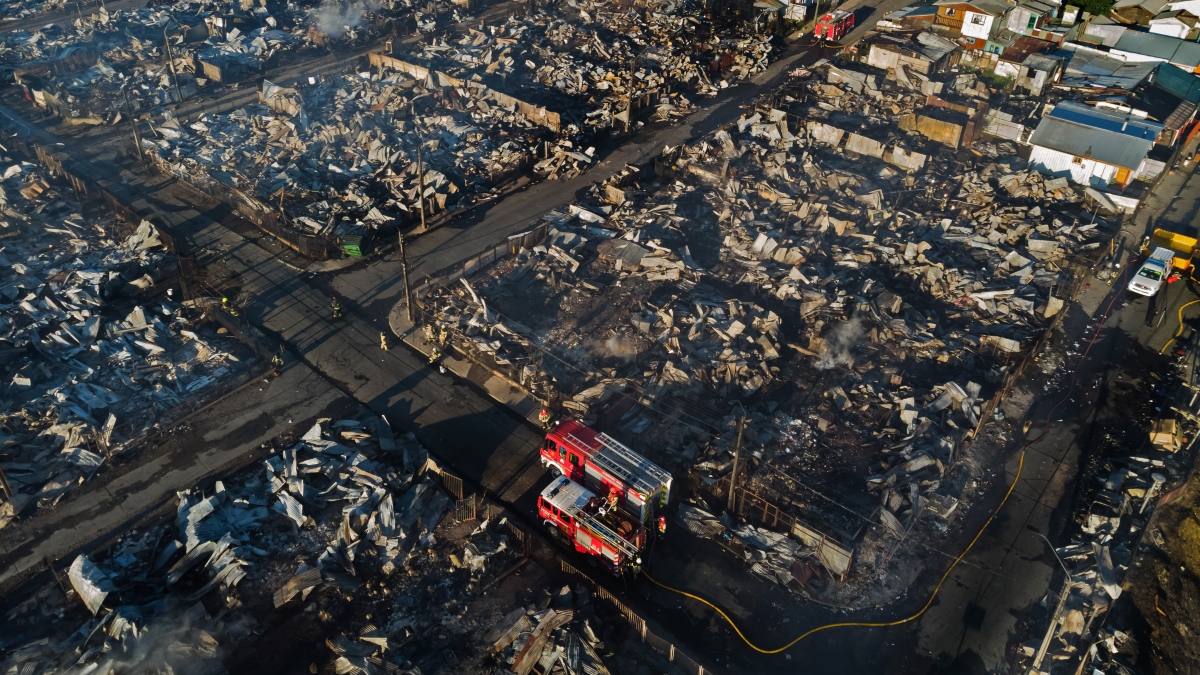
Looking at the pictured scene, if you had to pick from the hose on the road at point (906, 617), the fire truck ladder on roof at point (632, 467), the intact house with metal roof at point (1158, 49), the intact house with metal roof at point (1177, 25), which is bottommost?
the hose on the road at point (906, 617)

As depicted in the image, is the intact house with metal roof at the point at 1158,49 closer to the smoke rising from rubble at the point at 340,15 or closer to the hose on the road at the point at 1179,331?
the hose on the road at the point at 1179,331

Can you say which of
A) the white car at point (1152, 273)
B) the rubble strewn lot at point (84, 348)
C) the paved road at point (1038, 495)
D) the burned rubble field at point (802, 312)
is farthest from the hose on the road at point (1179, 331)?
A: the rubble strewn lot at point (84, 348)

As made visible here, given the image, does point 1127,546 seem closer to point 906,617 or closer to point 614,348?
point 906,617

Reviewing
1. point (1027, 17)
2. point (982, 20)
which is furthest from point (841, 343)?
point (1027, 17)

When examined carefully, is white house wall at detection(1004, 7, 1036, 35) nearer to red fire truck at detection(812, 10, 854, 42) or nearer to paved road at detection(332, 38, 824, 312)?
red fire truck at detection(812, 10, 854, 42)

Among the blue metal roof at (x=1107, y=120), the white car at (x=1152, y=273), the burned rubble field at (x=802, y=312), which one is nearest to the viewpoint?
the burned rubble field at (x=802, y=312)

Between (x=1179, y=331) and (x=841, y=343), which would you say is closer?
(x=841, y=343)

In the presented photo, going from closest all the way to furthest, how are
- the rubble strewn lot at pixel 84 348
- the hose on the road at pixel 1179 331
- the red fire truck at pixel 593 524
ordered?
the red fire truck at pixel 593 524
the rubble strewn lot at pixel 84 348
the hose on the road at pixel 1179 331
